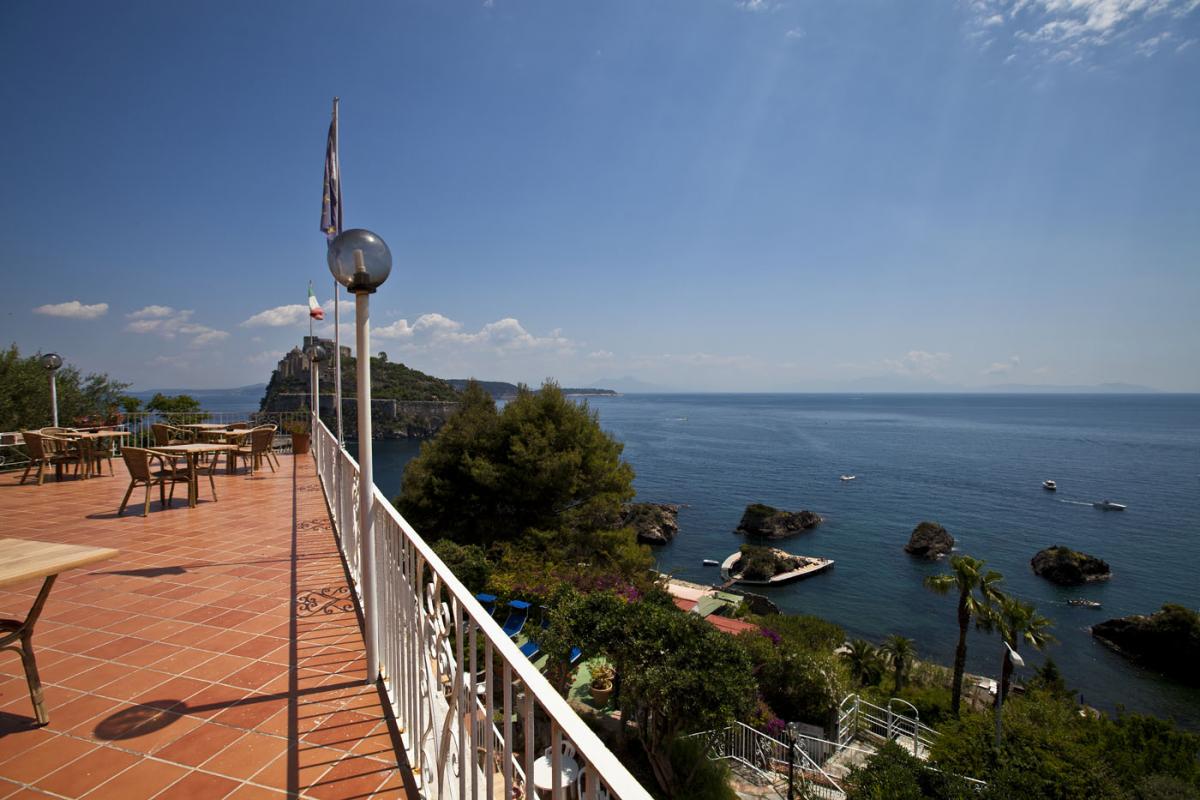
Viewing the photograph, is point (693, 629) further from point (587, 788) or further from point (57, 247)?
point (57, 247)

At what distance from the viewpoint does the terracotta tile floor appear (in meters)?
2.13

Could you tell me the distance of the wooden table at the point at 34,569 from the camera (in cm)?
218

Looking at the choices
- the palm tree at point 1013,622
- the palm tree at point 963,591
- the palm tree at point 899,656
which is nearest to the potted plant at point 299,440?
the palm tree at point 963,591

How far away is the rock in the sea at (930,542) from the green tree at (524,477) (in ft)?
80.1

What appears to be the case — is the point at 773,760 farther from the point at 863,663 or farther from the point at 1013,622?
the point at 1013,622

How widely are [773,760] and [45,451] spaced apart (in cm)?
1709

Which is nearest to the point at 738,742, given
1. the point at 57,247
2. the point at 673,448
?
the point at 57,247

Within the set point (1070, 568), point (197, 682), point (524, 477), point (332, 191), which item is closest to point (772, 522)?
point (1070, 568)

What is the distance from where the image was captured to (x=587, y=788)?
2.78 feet

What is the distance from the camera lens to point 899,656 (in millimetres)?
21516

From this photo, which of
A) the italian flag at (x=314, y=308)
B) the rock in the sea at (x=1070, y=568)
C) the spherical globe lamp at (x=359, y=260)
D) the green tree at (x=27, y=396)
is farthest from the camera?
the rock in the sea at (x=1070, y=568)

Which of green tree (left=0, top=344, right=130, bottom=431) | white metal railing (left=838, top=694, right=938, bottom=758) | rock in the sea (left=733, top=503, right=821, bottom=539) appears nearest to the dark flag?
green tree (left=0, top=344, right=130, bottom=431)

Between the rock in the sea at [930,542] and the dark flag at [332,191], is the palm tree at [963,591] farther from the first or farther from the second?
the dark flag at [332,191]

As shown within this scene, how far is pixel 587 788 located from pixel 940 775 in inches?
551
